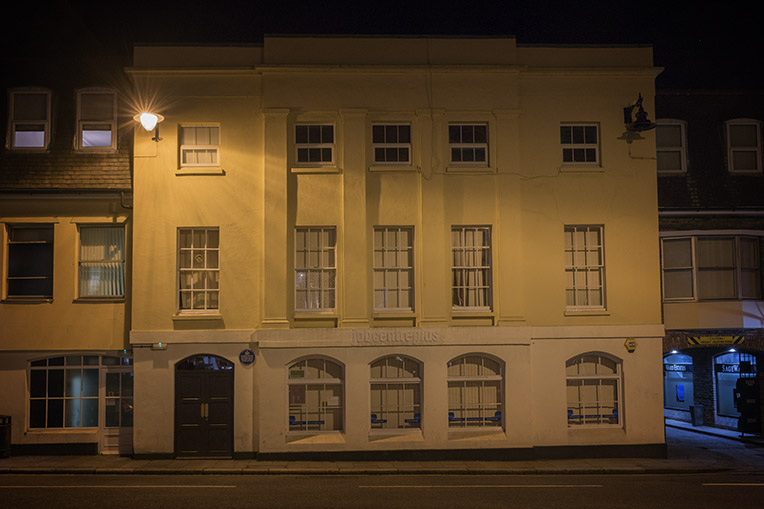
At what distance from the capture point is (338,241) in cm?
1750

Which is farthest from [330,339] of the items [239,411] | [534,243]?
[534,243]

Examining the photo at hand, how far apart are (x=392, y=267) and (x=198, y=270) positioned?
525cm

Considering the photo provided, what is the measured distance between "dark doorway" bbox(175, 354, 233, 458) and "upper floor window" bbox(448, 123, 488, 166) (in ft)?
27.8

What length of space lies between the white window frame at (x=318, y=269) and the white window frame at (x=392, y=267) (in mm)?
1126

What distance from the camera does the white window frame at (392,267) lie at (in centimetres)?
1769

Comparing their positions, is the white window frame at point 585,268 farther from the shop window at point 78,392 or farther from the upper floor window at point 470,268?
the shop window at point 78,392

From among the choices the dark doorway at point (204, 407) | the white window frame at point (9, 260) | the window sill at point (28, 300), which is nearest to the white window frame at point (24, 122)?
the white window frame at point (9, 260)

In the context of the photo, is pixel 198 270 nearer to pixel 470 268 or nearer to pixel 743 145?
pixel 470 268

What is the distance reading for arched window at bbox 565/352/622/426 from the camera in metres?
17.9

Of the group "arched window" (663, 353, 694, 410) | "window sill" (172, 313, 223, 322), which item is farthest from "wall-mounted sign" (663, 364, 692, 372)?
"window sill" (172, 313, 223, 322)

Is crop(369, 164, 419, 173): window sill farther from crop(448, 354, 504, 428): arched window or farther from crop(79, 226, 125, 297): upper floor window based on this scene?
crop(79, 226, 125, 297): upper floor window

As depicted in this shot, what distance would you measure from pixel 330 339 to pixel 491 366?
14.6ft

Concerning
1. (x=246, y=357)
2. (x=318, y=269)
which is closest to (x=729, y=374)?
(x=318, y=269)

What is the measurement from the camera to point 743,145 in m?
20.2
